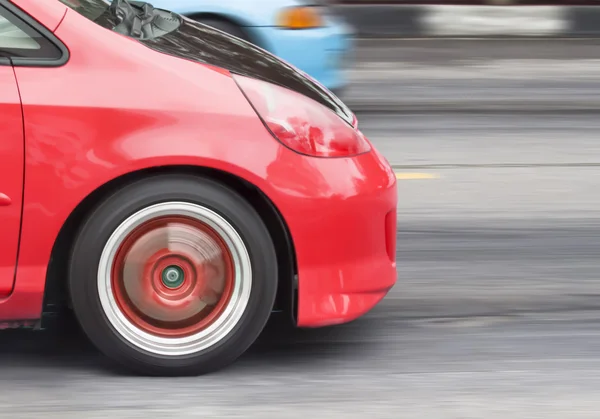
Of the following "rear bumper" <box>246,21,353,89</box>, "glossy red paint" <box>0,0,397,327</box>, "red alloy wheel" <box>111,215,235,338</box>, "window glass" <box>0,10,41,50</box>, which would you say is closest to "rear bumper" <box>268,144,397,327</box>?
"glossy red paint" <box>0,0,397,327</box>

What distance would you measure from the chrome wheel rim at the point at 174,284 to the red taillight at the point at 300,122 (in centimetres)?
37

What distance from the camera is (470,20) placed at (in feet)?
44.1

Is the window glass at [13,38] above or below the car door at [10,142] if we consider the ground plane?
above

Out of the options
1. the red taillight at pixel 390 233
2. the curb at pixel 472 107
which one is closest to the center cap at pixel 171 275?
the red taillight at pixel 390 233

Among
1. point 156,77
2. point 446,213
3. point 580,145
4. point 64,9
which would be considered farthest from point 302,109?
point 580,145

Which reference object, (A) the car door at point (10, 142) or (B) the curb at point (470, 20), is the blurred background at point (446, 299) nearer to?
(A) the car door at point (10, 142)

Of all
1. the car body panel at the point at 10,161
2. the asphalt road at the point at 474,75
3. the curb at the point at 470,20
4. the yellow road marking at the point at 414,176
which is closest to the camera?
the car body panel at the point at 10,161

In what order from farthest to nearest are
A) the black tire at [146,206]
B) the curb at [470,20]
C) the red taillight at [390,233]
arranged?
the curb at [470,20]
the red taillight at [390,233]
the black tire at [146,206]

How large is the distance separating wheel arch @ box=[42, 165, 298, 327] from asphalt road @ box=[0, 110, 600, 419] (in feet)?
0.89

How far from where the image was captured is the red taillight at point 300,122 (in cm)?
415

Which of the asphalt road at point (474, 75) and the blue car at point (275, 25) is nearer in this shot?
the blue car at point (275, 25)

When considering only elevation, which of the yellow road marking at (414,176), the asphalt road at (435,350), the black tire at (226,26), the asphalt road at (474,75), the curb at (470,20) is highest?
the curb at (470,20)

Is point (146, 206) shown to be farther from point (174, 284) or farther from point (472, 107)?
point (472, 107)

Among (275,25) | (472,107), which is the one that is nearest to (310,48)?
(275,25)
